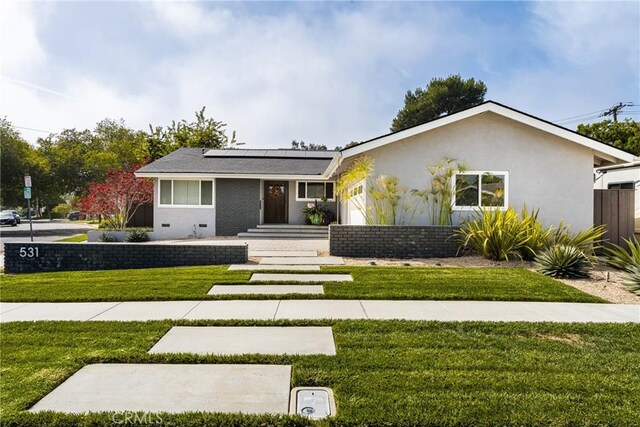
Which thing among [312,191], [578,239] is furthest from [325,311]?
[312,191]

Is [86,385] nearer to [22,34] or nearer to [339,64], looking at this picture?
[22,34]

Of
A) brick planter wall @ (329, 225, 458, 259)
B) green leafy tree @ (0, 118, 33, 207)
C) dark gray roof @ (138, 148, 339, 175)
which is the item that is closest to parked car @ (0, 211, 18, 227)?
green leafy tree @ (0, 118, 33, 207)

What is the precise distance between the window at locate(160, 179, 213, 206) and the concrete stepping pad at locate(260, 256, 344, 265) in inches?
332

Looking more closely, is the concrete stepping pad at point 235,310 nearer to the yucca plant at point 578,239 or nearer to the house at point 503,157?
the house at point 503,157

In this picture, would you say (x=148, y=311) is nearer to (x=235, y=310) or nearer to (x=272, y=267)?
(x=235, y=310)

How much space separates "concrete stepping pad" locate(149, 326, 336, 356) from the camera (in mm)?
3982

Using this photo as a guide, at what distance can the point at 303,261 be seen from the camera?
32.2 ft

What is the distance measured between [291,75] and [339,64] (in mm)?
1757

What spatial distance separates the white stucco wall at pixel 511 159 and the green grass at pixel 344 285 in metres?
3.83

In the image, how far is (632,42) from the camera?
36.3 ft

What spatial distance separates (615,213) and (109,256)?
14107 millimetres

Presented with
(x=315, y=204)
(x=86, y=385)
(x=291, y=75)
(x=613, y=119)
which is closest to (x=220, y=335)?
(x=86, y=385)

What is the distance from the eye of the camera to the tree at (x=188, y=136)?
109 feet

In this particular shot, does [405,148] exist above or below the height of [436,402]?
above
